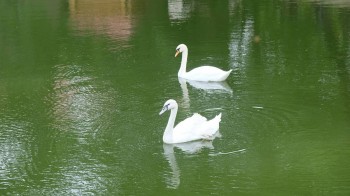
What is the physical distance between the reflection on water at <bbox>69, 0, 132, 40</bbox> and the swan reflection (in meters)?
8.37

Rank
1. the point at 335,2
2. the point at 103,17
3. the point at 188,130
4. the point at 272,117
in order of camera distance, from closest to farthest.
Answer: the point at 188,130 < the point at 272,117 < the point at 103,17 < the point at 335,2

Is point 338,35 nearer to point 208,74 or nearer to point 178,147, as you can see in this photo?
point 208,74

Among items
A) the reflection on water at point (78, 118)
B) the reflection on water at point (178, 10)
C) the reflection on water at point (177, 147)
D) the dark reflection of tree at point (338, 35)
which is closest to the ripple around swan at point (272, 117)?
the reflection on water at point (177, 147)

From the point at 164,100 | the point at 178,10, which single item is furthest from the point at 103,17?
the point at 164,100

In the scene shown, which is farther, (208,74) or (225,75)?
(208,74)

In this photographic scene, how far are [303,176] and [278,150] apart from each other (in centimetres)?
83

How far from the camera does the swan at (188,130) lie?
9383mm

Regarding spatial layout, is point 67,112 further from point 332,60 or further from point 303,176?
point 332,60

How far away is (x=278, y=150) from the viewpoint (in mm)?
9031

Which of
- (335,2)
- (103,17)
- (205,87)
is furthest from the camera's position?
(335,2)

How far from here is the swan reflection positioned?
8.37 meters

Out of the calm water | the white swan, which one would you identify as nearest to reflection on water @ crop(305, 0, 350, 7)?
the calm water

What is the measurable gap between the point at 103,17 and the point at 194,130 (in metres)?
12.3

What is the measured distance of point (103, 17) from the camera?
21.2m
